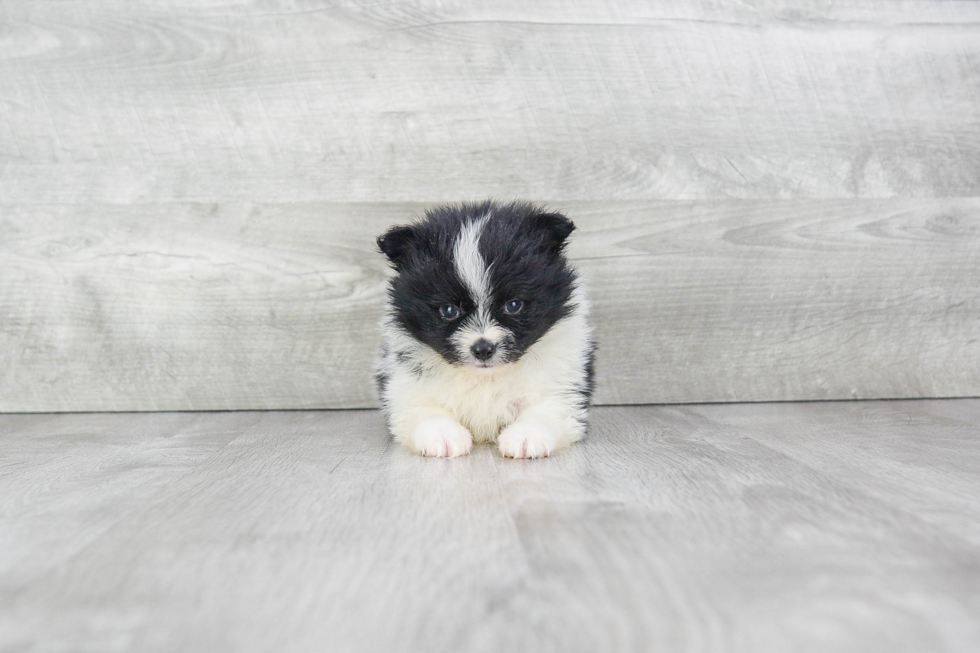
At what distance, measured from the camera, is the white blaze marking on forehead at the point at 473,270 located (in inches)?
89.1

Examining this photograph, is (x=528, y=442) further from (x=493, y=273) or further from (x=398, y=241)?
(x=398, y=241)

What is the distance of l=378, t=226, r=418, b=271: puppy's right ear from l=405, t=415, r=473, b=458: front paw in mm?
547

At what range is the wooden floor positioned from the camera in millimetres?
1105

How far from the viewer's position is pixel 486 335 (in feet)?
7.45

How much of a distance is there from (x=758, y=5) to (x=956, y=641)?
292 centimetres

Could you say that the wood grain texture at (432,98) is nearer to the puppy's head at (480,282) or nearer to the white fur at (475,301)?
the puppy's head at (480,282)

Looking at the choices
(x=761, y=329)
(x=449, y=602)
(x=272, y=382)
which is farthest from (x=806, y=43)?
(x=449, y=602)

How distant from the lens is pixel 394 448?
247cm

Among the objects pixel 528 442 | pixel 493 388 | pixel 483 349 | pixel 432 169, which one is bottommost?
pixel 528 442

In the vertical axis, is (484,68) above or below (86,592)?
above

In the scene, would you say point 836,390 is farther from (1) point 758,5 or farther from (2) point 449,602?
(2) point 449,602

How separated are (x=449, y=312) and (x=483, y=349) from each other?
17 centimetres

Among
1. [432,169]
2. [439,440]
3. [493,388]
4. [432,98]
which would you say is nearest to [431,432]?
[439,440]

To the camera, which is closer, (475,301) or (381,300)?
(475,301)
